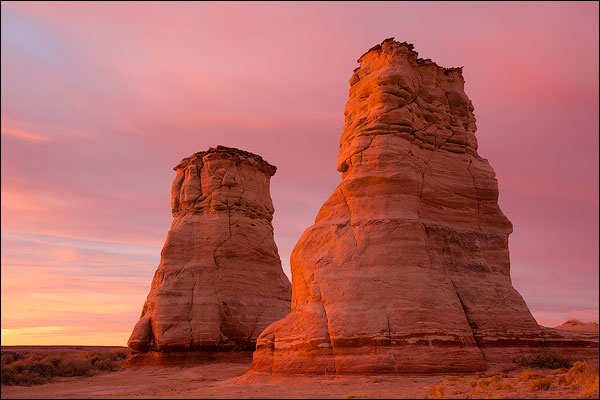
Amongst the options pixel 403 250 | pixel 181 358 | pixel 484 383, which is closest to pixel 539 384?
pixel 484 383

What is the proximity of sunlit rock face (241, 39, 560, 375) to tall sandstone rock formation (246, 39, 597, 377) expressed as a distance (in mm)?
45

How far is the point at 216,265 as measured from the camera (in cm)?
3316

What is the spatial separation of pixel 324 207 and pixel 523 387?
1007 cm

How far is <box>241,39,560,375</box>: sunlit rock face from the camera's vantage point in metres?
17.1

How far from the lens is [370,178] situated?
65.4ft

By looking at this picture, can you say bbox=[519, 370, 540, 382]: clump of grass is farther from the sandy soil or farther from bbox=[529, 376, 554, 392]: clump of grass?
bbox=[529, 376, 554, 392]: clump of grass

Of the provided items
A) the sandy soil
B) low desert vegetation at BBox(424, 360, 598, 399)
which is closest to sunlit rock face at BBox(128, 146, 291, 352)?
the sandy soil

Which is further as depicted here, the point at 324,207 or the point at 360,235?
the point at 324,207

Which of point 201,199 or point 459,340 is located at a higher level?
point 201,199

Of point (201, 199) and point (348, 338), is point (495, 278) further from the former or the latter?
point (201, 199)

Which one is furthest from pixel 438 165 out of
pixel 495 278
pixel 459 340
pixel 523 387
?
pixel 523 387

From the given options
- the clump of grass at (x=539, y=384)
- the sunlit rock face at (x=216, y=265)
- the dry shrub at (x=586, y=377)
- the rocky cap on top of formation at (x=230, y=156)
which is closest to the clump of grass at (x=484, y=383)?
the clump of grass at (x=539, y=384)

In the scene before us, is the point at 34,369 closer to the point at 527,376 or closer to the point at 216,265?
the point at 216,265

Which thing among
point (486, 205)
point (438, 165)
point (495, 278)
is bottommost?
point (495, 278)
